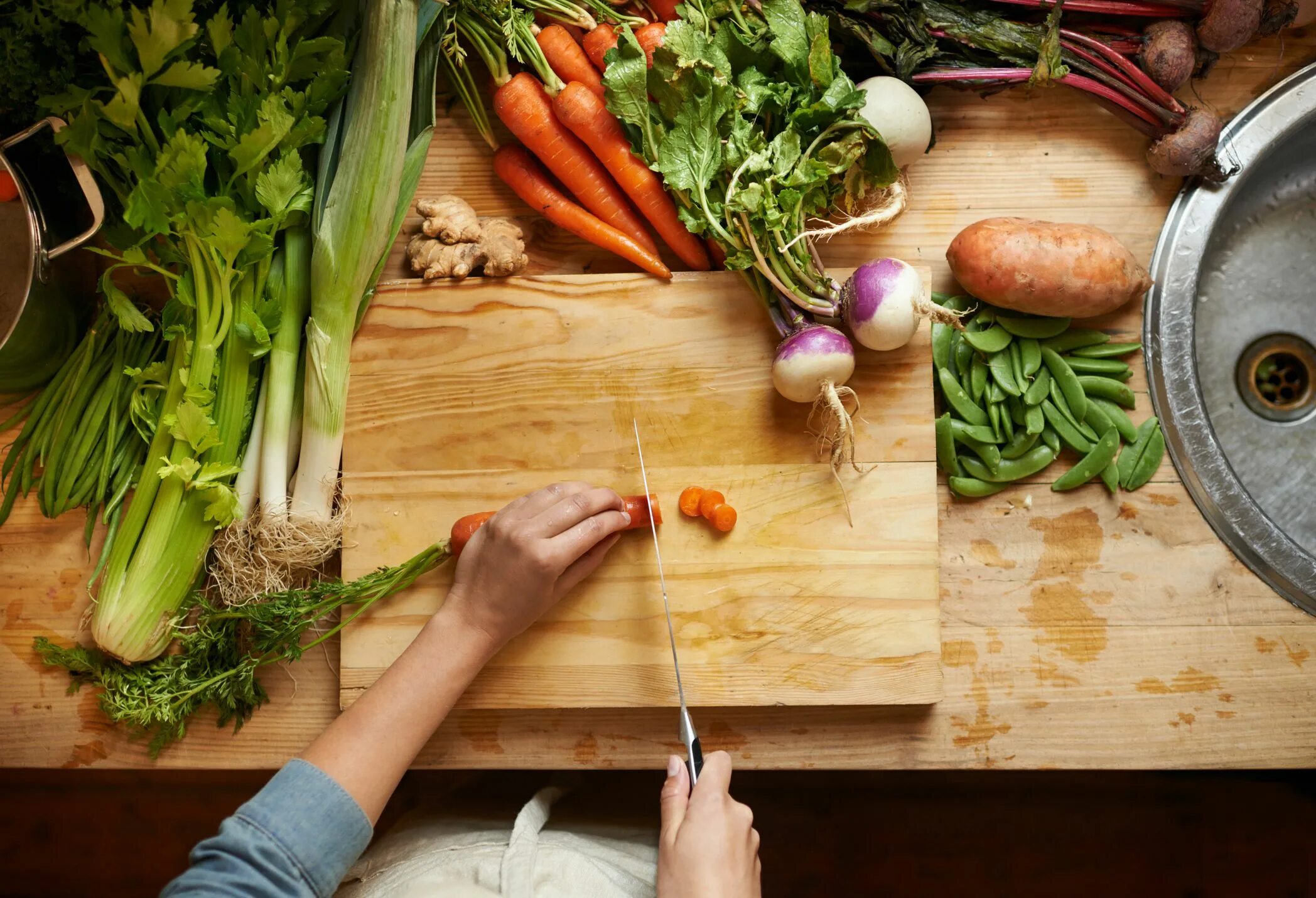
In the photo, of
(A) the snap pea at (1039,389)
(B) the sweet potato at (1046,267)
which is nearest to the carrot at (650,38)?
(B) the sweet potato at (1046,267)

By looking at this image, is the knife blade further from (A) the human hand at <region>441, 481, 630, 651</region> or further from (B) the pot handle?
(B) the pot handle

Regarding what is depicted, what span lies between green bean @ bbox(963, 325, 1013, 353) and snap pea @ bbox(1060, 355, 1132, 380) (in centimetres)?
10

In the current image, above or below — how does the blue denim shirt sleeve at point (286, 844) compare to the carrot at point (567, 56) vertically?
below

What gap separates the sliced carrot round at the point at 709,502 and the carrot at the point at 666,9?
725 mm

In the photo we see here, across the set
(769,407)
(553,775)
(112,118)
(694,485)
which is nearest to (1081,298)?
(769,407)

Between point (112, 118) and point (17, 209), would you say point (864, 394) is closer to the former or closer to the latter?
point (112, 118)

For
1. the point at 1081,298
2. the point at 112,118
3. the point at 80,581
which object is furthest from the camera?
the point at 80,581

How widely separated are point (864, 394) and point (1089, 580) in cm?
46

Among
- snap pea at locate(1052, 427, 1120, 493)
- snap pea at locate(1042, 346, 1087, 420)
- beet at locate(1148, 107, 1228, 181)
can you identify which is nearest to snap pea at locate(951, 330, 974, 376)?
snap pea at locate(1042, 346, 1087, 420)

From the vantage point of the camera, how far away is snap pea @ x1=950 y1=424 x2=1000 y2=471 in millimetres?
1212

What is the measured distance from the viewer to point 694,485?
3.90 feet

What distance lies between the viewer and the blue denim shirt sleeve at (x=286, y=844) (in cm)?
91

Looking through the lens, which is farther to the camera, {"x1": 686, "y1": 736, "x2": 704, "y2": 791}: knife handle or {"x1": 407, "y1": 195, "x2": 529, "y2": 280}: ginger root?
{"x1": 407, "y1": 195, "x2": 529, "y2": 280}: ginger root

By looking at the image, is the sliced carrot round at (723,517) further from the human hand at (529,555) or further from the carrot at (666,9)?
the carrot at (666,9)
